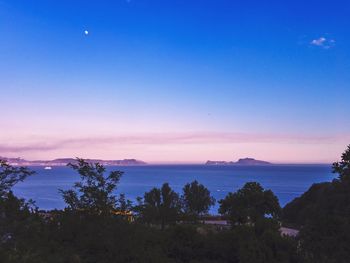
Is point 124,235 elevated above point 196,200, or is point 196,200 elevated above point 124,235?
point 124,235

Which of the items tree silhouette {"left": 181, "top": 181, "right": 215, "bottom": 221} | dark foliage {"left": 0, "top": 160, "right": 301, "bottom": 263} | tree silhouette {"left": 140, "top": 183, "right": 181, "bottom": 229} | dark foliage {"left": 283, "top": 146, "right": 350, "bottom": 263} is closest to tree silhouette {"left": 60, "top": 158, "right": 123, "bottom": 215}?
dark foliage {"left": 0, "top": 160, "right": 301, "bottom": 263}

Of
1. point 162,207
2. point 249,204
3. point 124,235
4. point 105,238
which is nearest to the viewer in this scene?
point 105,238

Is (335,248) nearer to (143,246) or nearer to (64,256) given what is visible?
(143,246)

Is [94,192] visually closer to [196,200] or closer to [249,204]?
[249,204]

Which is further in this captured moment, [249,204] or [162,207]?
[162,207]

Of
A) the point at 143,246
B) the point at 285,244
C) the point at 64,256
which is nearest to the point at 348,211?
the point at 285,244

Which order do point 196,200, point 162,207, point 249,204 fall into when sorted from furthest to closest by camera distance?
point 196,200, point 162,207, point 249,204

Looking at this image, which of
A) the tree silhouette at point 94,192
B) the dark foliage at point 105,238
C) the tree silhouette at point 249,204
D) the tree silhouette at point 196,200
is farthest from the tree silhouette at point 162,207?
the tree silhouette at point 94,192

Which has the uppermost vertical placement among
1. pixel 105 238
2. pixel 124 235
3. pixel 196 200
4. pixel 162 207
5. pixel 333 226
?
pixel 333 226

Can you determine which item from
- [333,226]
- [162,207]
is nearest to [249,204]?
[162,207]

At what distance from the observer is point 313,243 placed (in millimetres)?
14367

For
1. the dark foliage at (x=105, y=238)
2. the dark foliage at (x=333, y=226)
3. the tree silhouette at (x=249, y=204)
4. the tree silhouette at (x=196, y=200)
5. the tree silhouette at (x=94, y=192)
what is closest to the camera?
the dark foliage at (x=333, y=226)

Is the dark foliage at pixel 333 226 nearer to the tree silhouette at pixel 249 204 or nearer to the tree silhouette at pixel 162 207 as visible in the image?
the tree silhouette at pixel 249 204

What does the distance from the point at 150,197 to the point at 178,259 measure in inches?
1044
